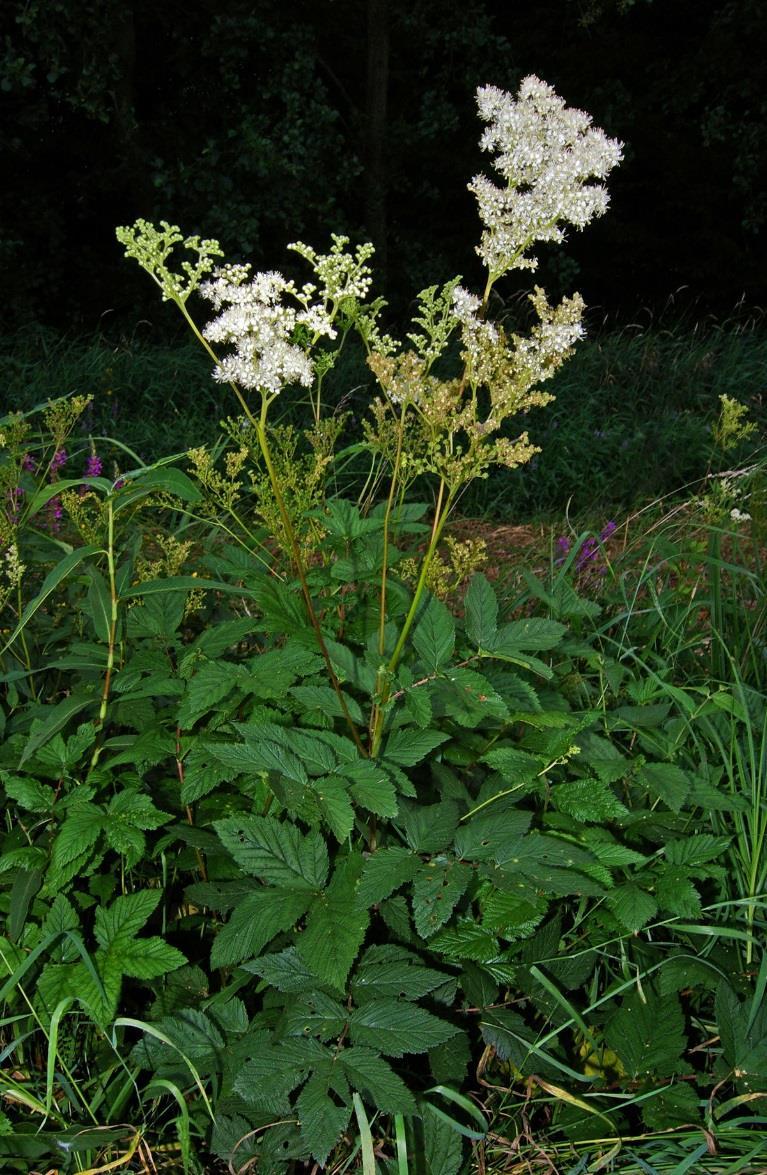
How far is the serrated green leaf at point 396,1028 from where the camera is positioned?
4.59 ft

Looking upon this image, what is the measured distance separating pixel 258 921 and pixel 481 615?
585 mm

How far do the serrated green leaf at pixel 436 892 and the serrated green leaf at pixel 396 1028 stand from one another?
105mm

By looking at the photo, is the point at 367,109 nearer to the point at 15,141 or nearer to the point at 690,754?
the point at 15,141

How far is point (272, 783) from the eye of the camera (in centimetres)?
146

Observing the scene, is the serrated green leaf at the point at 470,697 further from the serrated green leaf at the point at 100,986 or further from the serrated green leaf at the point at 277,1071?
the serrated green leaf at the point at 100,986

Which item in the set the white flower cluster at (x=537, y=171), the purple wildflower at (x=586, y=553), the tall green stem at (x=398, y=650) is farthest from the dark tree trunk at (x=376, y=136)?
the tall green stem at (x=398, y=650)

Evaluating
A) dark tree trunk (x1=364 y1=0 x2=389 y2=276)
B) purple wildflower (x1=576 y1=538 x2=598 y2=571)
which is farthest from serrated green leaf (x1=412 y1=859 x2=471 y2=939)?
dark tree trunk (x1=364 y1=0 x2=389 y2=276)

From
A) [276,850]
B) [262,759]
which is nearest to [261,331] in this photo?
[262,759]

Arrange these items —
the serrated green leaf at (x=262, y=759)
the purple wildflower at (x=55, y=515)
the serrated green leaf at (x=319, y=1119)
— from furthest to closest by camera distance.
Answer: the purple wildflower at (x=55, y=515), the serrated green leaf at (x=262, y=759), the serrated green leaf at (x=319, y=1119)

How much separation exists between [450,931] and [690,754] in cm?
74

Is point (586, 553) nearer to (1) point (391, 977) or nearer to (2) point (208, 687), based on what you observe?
(2) point (208, 687)

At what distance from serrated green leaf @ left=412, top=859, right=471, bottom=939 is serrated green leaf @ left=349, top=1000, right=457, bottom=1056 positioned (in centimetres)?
10

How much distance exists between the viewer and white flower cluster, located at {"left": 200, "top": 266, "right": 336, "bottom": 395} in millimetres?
1391

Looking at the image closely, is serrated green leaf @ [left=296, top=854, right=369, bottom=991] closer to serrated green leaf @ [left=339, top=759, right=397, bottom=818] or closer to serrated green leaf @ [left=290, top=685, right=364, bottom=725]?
serrated green leaf @ [left=339, top=759, right=397, bottom=818]
